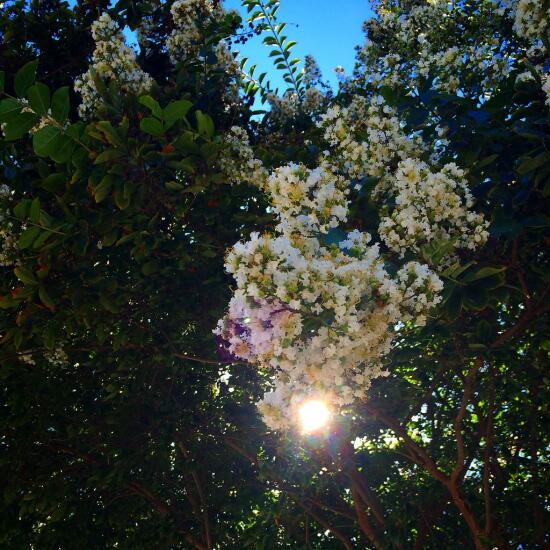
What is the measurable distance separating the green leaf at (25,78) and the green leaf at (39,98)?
38 mm

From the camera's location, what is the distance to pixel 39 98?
100 inches

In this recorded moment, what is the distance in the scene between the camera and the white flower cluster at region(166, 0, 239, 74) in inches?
172

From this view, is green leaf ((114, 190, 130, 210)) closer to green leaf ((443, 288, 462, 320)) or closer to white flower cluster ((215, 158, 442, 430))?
white flower cluster ((215, 158, 442, 430))

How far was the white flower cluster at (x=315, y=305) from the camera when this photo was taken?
1.94 metres

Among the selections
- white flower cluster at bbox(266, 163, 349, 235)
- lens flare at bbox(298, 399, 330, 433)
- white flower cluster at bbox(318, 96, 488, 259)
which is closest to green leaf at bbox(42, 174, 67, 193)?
white flower cluster at bbox(266, 163, 349, 235)

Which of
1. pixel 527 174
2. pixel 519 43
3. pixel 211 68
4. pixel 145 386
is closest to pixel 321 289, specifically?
pixel 527 174

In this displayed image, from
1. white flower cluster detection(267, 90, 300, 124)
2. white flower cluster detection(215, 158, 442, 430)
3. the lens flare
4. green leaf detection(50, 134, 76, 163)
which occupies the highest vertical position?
white flower cluster detection(267, 90, 300, 124)

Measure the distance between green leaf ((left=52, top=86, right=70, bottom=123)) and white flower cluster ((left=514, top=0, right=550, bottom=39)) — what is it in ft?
7.74

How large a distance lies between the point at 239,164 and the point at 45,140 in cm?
133

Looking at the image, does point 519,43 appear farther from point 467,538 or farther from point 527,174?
point 467,538

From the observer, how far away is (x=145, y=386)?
194 inches

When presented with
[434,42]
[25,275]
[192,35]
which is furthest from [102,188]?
[434,42]

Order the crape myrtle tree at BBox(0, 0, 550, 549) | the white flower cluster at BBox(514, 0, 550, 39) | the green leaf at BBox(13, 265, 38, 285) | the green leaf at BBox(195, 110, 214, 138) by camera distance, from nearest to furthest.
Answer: the crape myrtle tree at BBox(0, 0, 550, 549) < the white flower cluster at BBox(514, 0, 550, 39) < the green leaf at BBox(195, 110, 214, 138) < the green leaf at BBox(13, 265, 38, 285)

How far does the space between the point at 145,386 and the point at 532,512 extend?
3.47m
